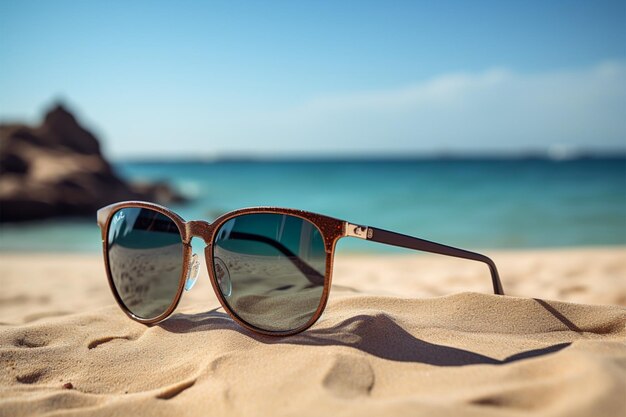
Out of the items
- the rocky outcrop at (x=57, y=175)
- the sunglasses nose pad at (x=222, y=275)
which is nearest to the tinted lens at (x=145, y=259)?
the sunglasses nose pad at (x=222, y=275)

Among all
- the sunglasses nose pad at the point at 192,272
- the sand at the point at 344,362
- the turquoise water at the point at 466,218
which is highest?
the sunglasses nose pad at the point at 192,272

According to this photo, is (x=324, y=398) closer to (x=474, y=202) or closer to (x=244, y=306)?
(x=244, y=306)

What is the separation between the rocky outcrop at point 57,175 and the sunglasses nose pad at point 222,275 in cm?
1138

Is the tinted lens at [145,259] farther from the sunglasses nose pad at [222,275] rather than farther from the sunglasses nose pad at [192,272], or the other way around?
the sunglasses nose pad at [222,275]

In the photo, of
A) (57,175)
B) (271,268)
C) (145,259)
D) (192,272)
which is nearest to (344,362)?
(271,268)

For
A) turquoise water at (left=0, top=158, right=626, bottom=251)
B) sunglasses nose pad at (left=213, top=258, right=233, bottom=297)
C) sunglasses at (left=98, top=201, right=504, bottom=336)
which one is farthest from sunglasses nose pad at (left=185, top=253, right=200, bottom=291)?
turquoise water at (left=0, top=158, right=626, bottom=251)

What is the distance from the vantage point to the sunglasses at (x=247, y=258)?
65.9 inches

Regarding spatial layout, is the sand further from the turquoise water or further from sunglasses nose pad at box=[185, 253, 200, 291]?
the turquoise water

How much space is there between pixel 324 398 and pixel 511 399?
16.5 inches

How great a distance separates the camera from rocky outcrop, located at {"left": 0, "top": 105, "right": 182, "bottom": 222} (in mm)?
11828

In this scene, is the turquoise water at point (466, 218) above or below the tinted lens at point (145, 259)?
below

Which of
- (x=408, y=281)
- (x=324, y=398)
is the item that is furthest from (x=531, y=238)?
(x=324, y=398)

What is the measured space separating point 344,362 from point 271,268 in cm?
60

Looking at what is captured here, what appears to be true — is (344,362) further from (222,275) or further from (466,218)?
(466,218)
